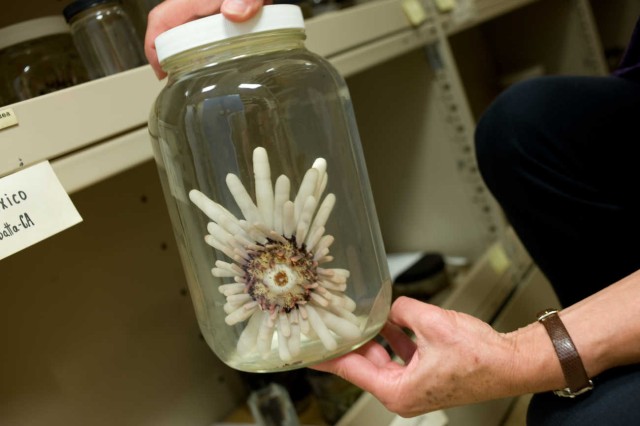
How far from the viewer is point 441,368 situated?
51 cm

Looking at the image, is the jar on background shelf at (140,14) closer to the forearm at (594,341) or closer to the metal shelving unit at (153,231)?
the metal shelving unit at (153,231)

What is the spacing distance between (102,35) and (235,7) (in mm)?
254

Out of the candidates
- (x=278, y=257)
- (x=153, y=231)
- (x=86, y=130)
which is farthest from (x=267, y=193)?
(x=153, y=231)

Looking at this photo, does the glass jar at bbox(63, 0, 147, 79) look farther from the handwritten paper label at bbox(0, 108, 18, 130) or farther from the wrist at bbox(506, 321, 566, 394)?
the wrist at bbox(506, 321, 566, 394)

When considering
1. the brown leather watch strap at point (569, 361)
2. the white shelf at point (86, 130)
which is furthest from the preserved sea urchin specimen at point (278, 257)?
the brown leather watch strap at point (569, 361)

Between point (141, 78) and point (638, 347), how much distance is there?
52cm

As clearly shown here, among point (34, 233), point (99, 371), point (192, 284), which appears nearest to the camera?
point (34, 233)

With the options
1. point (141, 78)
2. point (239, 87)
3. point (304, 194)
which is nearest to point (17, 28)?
point (141, 78)

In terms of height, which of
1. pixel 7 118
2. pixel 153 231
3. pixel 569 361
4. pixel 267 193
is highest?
pixel 7 118

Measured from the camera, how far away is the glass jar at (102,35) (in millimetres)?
597

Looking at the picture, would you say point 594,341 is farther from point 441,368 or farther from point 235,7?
point 235,7

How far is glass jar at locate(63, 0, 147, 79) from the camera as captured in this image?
0.60 m

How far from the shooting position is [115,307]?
0.81m

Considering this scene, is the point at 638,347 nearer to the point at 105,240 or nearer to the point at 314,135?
the point at 314,135
